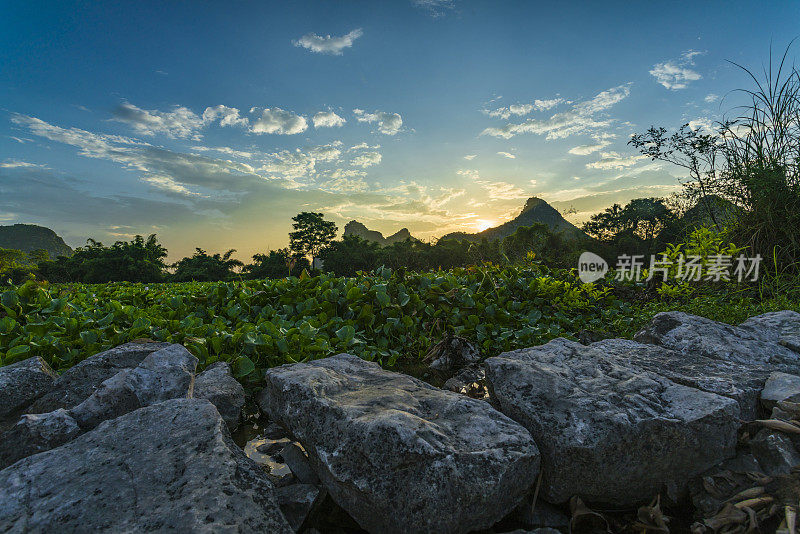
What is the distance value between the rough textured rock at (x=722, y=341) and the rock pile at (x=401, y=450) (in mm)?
343

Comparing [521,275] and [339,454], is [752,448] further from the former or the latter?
[521,275]

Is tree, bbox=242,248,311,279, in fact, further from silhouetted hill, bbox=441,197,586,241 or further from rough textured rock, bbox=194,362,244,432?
rough textured rock, bbox=194,362,244,432

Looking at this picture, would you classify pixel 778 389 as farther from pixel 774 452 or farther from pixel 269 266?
pixel 269 266

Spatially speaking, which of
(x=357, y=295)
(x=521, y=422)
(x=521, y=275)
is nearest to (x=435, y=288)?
(x=357, y=295)

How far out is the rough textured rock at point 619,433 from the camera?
1.80 metres

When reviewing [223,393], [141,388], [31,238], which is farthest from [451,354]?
[31,238]

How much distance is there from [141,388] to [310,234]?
40.2 metres

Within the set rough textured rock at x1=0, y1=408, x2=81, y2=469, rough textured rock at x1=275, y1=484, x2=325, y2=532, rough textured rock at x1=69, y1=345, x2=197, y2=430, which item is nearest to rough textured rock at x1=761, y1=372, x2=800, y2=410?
rough textured rock at x1=275, y1=484, x2=325, y2=532

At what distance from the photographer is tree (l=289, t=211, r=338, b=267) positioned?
41.2 meters

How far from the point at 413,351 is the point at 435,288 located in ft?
3.59

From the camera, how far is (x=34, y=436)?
1958mm

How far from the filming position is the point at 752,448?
201 cm

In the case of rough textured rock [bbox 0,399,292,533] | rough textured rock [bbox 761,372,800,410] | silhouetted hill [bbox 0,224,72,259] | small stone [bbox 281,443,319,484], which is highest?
silhouetted hill [bbox 0,224,72,259]

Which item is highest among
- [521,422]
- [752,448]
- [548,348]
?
[548,348]
